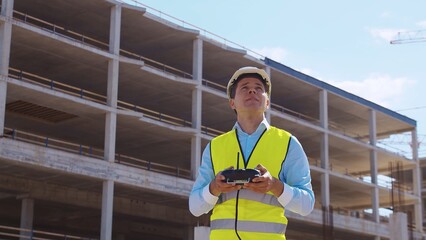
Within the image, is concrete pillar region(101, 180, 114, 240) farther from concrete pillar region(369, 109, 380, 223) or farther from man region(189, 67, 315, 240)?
man region(189, 67, 315, 240)

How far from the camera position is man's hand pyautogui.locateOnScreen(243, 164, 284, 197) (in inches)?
150

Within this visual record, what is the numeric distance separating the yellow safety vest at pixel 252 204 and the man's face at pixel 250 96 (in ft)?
0.53

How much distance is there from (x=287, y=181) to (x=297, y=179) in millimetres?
64

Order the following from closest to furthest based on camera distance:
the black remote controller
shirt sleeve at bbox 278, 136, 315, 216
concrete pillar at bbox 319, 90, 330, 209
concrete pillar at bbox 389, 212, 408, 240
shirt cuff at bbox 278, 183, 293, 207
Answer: the black remote controller, shirt cuff at bbox 278, 183, 293, 207, shirt sleeve at bbox 278, 136, 315, 216, concrete pillar at bbox 389, 212, 408, 240, concrete pillar at bbox 319, 90, 330, 209

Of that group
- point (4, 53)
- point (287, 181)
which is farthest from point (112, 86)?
point (287, 181)

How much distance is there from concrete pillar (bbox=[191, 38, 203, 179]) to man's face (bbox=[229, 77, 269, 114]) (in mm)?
38941

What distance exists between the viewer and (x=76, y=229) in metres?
52.5

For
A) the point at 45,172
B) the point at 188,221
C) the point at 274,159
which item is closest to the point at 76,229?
the point at 188,221

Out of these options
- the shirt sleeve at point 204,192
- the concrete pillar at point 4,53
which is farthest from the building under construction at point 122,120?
the shirt sleeve at point 204,192

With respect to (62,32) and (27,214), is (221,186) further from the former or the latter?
(62,32)

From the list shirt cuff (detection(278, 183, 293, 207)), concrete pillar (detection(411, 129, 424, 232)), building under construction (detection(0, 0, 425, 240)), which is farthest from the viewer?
concrete pillar (detection(411, 129, 424, 232))

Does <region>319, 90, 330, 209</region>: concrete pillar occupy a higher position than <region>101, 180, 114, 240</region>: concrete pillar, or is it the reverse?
<region>319, 90, 330, 209</region>: concrete pillar

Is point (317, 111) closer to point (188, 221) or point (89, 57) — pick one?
point (188, 221)

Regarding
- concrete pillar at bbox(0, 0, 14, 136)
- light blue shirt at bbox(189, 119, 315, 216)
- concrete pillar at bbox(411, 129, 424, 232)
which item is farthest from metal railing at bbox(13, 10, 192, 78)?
light blue shirt at bbox(189, 119, 315, 216)
